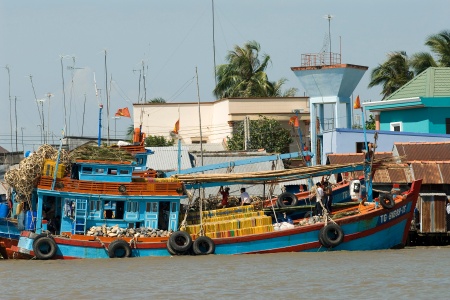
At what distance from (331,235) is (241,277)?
6279 mm

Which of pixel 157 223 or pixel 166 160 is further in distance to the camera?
pixel 166 160

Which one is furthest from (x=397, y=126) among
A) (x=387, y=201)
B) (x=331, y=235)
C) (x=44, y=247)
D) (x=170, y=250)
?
(x=44, y=247)

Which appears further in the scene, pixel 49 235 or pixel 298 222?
pixel 298 222

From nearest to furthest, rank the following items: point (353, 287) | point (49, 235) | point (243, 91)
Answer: point (353, 287) < point (49, 235) < point (243, 91)

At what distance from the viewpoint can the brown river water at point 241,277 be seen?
2081cm

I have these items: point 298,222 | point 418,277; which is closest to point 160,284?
point 418,277

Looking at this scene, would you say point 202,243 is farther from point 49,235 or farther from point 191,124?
point 191,124

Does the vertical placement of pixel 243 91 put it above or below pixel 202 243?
above

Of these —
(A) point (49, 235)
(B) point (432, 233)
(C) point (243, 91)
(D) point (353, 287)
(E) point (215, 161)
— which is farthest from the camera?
(C) point (243, 91)

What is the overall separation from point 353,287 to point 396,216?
9145 millimetres

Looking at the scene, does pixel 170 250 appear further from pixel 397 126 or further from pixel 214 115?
pixel 214 115

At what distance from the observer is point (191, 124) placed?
201 feet

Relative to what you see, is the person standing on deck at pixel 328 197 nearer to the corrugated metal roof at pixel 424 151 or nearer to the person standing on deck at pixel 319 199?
the person standing on deck at pixel 319 199

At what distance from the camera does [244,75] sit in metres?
66.2
